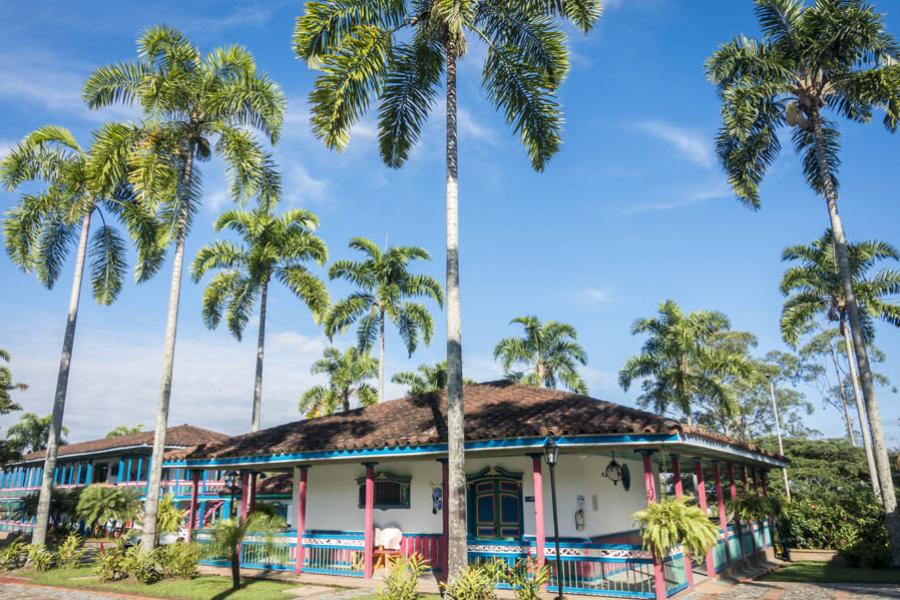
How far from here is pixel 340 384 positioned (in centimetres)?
3950

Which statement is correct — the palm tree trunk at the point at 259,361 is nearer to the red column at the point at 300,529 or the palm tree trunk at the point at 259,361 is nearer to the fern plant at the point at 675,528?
the red column at the point at 300,529

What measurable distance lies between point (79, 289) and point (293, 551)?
12352 mm

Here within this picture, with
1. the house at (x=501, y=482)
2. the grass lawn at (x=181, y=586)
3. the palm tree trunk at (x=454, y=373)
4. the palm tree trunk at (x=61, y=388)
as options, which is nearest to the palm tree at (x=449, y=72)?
the palm tree trunk at (x=454, y=373)

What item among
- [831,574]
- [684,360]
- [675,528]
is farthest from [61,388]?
[684,360]

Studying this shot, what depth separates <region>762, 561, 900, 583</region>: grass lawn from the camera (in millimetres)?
15055

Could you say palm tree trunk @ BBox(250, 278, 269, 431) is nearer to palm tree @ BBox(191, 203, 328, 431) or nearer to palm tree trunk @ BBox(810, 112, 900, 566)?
palm tree @ BBox(191, 203, 328, 431)

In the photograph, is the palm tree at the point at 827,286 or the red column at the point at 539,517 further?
the palm tree at the point at 827,286

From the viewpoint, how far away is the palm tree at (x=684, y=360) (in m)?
32.0

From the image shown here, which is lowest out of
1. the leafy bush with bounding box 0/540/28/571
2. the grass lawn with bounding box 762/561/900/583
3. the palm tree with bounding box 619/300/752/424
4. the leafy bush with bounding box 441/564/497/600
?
the grass lawn with bounding box 762/561/900/583

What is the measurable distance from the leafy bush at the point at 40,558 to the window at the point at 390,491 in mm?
9592

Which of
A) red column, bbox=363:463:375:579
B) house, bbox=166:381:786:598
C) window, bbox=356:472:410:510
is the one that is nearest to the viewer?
house, bbox=166:381:786:598

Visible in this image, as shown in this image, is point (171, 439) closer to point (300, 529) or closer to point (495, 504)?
point (300, 529)

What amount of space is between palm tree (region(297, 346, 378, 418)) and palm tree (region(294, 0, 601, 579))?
24.5m

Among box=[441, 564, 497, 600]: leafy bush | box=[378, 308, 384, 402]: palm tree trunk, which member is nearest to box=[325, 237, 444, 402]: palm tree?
box=[378, 308, 384, 402]: palm tree trunk
